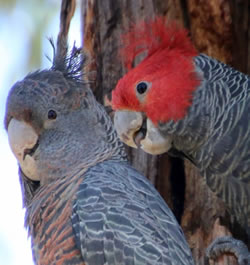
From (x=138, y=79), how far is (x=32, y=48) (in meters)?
3.07

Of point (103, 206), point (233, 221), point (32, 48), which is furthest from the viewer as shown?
point (32, 48)

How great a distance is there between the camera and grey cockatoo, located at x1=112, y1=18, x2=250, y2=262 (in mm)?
3955

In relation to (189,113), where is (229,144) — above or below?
below

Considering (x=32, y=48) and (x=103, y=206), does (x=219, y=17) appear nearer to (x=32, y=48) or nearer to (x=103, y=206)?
(x=103, y=206)

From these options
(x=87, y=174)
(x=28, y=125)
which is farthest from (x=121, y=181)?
(x=28, y=125)

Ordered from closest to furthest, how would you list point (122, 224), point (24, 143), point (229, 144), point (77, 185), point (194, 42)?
point (122, 224) → point (77, 185) → point (24, 143) → point (229, 144) → point (194, 42)

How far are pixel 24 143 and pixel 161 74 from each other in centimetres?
89

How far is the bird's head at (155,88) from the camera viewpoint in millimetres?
3986

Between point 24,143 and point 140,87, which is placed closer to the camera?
point 24,143

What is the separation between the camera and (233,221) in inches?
171

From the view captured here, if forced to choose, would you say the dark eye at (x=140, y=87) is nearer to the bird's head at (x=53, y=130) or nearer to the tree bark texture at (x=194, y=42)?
the bird's head at (x=53, y=130)

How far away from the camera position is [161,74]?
4.02 meters

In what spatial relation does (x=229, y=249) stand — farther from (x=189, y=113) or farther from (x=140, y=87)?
(x=140, y=87)

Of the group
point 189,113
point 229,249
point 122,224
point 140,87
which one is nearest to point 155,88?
→ point 140,87
